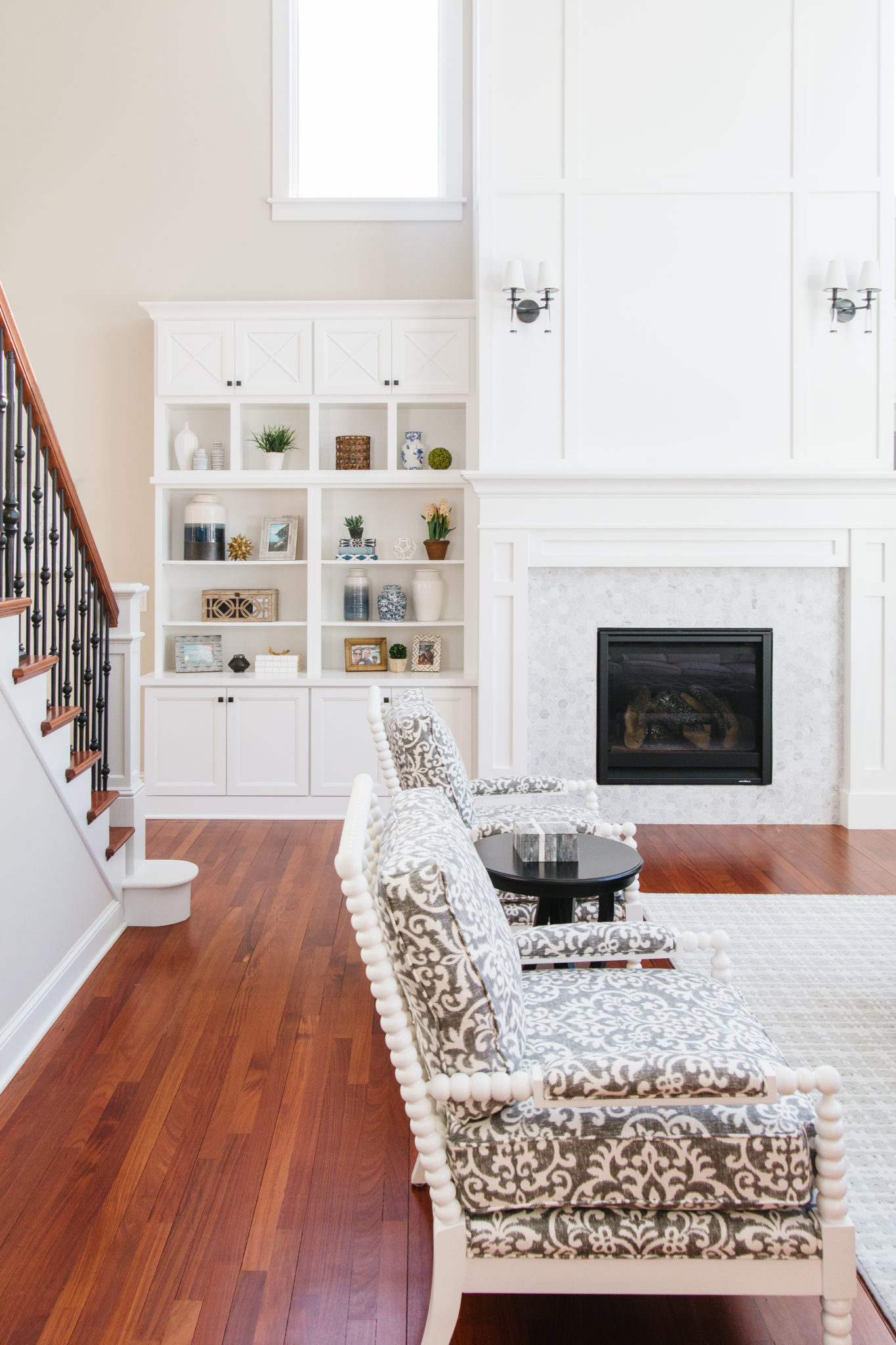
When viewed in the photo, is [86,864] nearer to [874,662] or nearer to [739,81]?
[874,662]

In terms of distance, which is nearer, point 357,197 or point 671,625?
point 671,625

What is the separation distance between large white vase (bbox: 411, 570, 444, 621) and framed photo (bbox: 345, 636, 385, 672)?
0.28 meters

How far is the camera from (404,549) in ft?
19.4

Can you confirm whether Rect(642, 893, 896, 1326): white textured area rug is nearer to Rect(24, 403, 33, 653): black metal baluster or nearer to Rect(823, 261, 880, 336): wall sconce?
Rect(24, 403, 33, 653): black metal baluster

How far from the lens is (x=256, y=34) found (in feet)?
19.4

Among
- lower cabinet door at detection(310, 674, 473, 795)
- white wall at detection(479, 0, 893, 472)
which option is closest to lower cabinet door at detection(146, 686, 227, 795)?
lower cabinet door at detection(310, 674, 473, 795)

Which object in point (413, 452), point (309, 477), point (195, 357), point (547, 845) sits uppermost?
point (195, 357)

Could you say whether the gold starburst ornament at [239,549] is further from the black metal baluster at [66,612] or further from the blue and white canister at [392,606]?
the black metal baluster at [66,612]

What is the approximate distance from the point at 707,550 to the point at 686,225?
1.62 metres

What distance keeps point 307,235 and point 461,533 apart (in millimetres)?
1938

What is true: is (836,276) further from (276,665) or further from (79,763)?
(79,763)

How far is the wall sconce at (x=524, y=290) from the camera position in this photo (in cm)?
498

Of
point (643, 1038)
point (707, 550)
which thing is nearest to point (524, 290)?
point (707, 550)

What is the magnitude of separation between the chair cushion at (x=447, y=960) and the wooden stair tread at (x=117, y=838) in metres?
2.26
